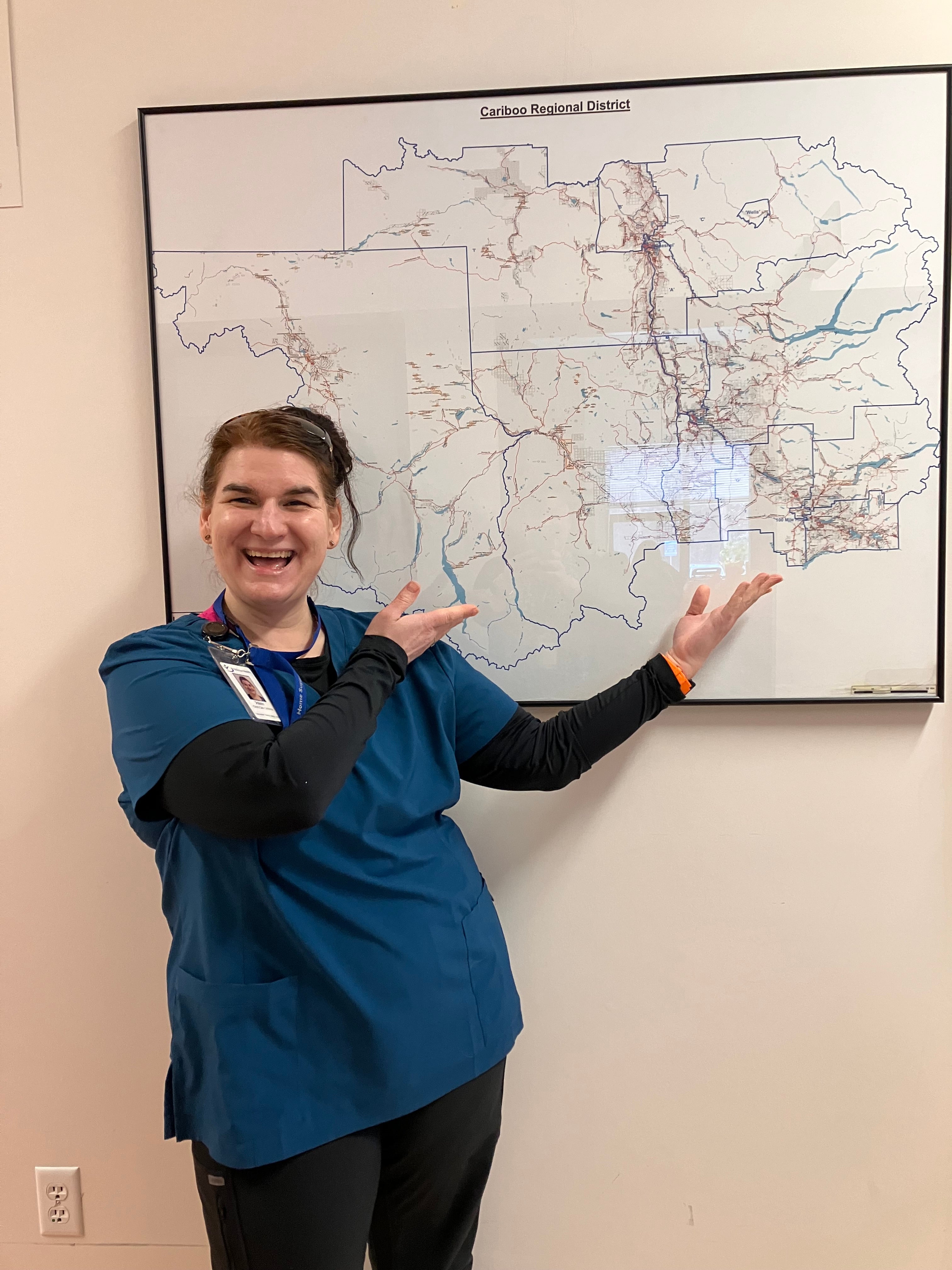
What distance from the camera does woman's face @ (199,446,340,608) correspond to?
1.19 metres

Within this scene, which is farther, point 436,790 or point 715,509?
point 715,509

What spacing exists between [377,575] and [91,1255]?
1532 millimetres

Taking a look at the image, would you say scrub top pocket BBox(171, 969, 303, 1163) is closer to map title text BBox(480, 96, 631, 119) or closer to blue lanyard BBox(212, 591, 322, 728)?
blue lanyard BBox(212, 591, 322, 728)

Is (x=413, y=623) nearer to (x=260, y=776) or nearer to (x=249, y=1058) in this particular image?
(x=260, y=776)

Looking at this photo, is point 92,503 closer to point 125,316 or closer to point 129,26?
point 125,316

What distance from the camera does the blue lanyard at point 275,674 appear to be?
1163 millimetres

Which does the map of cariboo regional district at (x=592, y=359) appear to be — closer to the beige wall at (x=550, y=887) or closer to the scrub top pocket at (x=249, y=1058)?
the beige wall at (x=550, y=887)

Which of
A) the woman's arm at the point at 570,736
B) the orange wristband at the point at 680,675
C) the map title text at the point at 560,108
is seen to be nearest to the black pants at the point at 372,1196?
the woman's arm at the point at 570,736

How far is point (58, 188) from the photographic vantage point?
1.49 metres

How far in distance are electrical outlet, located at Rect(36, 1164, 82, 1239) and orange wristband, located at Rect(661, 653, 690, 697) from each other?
1.58 m

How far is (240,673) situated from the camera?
1132 millimetres

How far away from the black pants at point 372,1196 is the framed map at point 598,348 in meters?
0.73

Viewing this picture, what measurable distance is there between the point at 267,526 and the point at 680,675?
0.76m

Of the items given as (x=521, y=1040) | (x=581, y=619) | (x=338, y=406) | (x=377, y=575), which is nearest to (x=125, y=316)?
(x=338, y=406)
